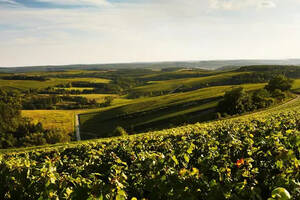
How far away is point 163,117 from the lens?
3917 inches

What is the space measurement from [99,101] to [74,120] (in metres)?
53.0

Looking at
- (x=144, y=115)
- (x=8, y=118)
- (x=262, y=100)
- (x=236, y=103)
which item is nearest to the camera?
(x=236, y=103)

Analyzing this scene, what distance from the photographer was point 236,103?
71.6 metres

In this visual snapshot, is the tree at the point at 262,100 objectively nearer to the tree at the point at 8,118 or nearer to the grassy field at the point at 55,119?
the grassy field at the point at 55,119

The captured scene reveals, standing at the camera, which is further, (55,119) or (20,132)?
(55,119)

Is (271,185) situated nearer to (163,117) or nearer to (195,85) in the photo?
(163,117)

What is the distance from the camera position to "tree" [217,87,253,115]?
234 ft

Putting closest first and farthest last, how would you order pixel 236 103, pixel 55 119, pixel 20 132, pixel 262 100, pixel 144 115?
pixel 236 103
pixel 262 100
pixel 20 132
pixel 144 115
pixel 55 119

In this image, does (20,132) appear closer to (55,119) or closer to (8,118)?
(8,118)

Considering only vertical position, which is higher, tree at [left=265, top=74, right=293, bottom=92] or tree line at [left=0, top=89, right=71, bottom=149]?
tree at [left=265, top=74, right=293, bottom=92]

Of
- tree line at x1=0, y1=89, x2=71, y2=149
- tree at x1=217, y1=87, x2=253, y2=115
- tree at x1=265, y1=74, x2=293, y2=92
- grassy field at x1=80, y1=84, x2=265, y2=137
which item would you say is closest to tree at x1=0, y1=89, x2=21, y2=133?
tree line at x1=0, y1=89, x2=71, y2=149

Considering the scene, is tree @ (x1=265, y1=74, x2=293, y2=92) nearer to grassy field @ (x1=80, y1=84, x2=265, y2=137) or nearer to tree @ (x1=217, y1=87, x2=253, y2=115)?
tree @ (x1=217, y1=87, x2=253, y2=115)

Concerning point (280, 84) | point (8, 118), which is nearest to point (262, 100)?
point (280, 84)

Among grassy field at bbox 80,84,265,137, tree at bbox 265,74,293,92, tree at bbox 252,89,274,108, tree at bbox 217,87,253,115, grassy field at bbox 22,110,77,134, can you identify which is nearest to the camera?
tree at bbox 252,89,274,108
